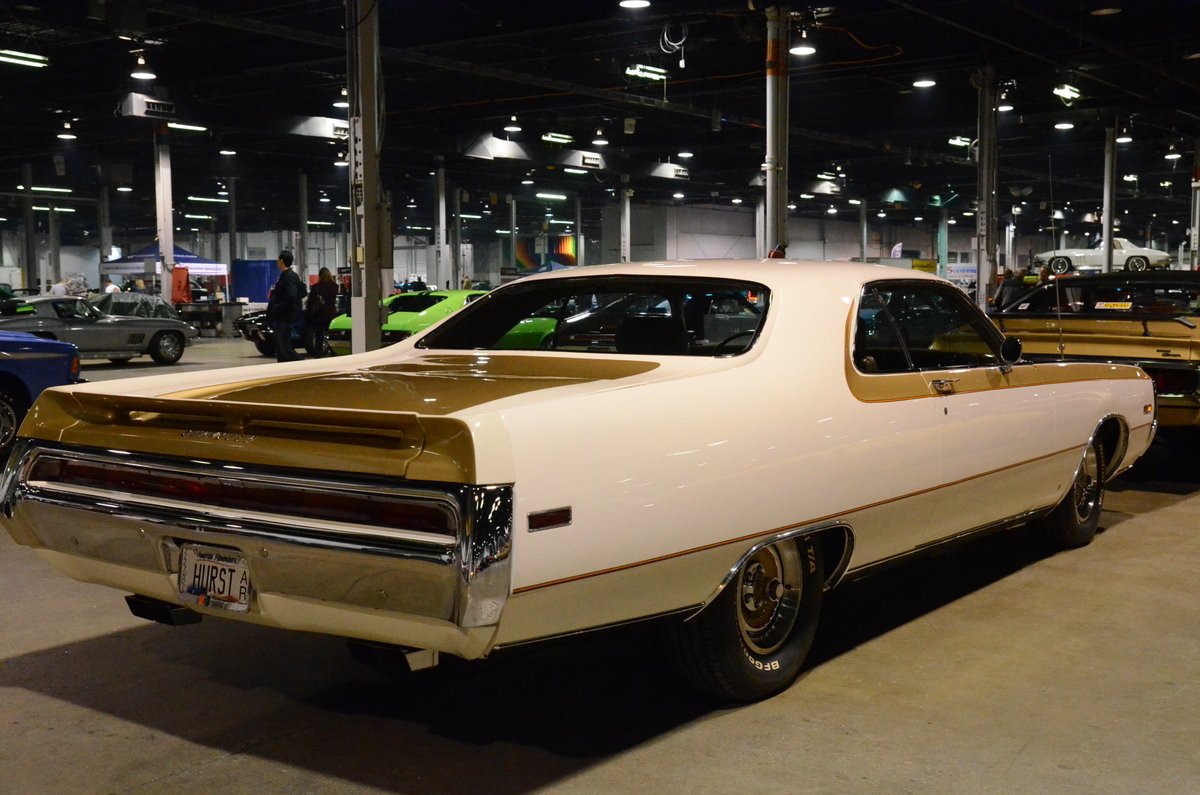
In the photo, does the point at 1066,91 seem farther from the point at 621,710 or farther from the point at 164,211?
the point at 621,710

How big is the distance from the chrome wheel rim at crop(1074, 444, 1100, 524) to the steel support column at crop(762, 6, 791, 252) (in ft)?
25.4

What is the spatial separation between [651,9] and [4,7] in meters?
10.0

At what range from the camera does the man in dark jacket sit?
17562 millimetres

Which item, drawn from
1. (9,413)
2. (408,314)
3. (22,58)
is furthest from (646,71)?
(9,413)

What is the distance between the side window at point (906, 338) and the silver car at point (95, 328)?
17.8 meters

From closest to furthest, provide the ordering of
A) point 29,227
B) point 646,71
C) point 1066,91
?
point 646,71, point 1066,91, point 29,227

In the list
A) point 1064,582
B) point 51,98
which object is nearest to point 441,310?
point 1064,582

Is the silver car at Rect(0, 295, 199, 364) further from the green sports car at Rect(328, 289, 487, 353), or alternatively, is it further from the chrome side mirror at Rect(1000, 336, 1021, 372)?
the chrome side mirror at Rect(1000, 336, 1021, 372)

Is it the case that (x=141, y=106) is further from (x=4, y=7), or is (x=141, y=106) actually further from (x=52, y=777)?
(x=52, y=777)

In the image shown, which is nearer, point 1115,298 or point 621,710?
point 621,710

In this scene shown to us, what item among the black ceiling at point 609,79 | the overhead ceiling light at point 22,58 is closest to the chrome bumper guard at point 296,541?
the black ceiling at point 609,79

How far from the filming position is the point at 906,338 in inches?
217

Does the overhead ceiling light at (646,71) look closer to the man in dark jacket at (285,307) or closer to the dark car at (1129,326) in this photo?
the man in dark jacket at (285,307)

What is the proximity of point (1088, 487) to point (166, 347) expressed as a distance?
64.8 ft
